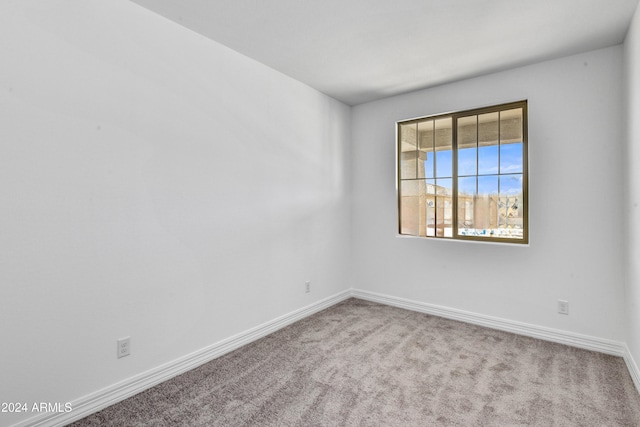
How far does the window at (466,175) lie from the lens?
3.19m

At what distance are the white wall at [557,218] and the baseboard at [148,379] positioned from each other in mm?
1891

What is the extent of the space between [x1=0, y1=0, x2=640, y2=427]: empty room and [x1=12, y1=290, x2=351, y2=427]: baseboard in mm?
15

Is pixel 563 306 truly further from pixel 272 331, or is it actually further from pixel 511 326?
pixel 272 331

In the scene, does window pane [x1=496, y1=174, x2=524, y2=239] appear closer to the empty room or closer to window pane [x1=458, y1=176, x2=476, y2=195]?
the empty room

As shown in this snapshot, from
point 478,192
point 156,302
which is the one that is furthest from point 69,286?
point 478,192

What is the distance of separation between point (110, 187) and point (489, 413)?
106 inches

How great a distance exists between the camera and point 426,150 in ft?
12.4

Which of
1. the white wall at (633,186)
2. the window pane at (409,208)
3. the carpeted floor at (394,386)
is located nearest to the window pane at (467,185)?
the window pane at (409,208)

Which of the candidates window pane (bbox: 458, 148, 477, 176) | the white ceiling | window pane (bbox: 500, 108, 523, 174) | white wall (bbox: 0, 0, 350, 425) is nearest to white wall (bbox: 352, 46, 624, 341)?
window pane (bbox: 500, 108, 523, 174)

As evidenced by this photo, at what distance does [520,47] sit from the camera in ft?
8.97

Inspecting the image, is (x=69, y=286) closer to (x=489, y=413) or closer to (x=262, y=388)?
(x=262, y=388)

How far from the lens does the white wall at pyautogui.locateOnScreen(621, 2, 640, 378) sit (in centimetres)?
221

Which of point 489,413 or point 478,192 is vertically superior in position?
point 478,192

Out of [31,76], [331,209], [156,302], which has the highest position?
[31,76]
